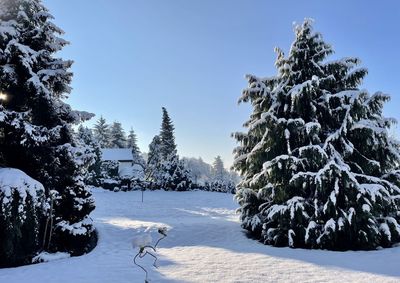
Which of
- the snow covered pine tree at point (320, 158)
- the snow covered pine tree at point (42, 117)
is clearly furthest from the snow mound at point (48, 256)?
the snow covered pine tree at point (320, 158)

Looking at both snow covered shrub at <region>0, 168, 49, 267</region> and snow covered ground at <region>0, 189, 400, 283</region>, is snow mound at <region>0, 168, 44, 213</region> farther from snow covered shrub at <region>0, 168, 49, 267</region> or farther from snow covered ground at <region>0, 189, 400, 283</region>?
snow covered ground at <region>0, 189, 400, 283</region>

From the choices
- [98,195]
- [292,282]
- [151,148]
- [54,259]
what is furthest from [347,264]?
[151,148]

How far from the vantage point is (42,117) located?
10.1 m

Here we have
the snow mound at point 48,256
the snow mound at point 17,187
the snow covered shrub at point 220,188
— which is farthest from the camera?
the snow covered shrub at point 220,188

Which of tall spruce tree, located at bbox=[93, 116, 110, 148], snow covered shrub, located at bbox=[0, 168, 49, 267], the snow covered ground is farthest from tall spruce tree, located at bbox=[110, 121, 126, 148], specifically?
snow covered shrub, located at bbox=[0, 168, 49, 267]

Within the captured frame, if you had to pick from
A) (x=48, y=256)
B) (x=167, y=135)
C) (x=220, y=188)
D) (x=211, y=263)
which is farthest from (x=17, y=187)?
(x=167, y=135)

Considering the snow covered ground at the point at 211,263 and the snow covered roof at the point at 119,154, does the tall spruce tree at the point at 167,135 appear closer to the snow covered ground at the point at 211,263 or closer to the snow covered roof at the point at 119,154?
the snow covered roof at the point at 119,154

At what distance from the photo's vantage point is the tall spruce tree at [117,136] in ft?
199

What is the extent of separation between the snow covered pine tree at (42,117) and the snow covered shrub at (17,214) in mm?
1096

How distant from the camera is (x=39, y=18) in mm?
10539

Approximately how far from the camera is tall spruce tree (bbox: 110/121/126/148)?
2389 inches

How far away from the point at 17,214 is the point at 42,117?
3.03 metres

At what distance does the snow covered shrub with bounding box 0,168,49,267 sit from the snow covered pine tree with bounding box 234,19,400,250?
6336 mm

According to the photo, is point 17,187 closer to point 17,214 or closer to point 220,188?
point 17,214
